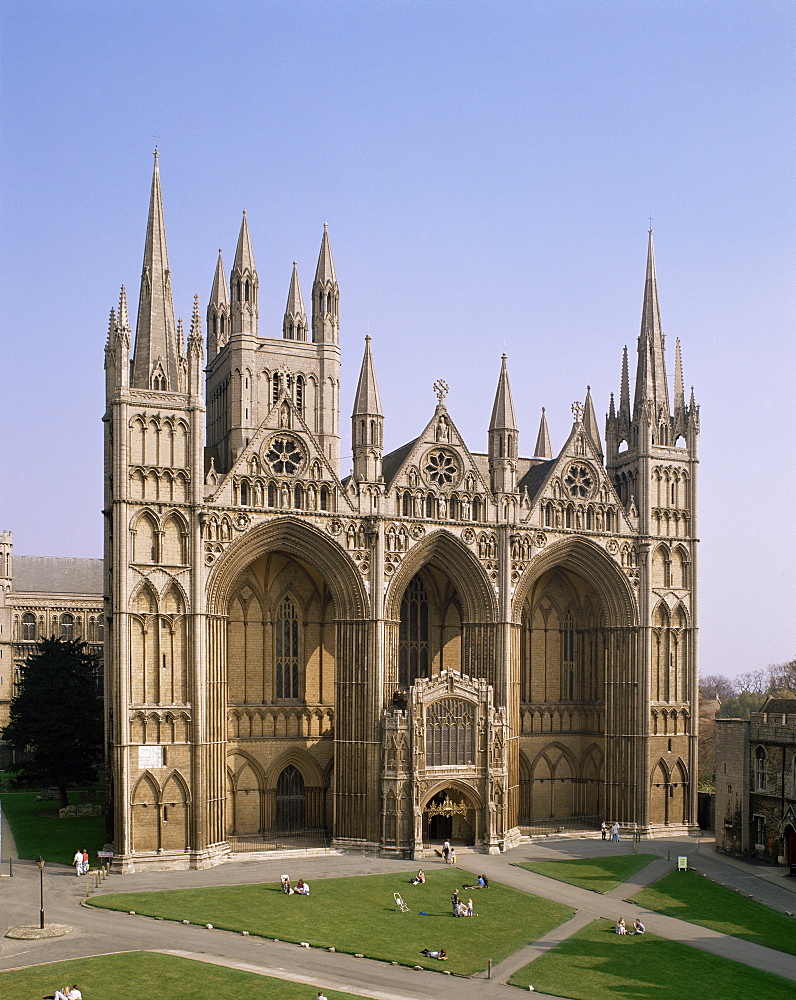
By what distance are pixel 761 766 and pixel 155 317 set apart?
1562 inches

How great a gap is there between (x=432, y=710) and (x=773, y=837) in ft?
61.2

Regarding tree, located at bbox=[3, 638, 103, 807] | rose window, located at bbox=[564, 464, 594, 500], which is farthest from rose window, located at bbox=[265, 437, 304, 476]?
tree, located at bbox=[3, 638, 103, 807]

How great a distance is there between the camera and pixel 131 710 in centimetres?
5134

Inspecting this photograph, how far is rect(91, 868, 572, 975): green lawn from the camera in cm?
3962

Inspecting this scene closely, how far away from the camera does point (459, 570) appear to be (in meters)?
59.9

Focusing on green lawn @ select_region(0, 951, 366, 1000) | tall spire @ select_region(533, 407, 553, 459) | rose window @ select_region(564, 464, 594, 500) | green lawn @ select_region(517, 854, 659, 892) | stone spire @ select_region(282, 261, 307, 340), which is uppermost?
stone spire @ select_region(282, 261, 307, 340)

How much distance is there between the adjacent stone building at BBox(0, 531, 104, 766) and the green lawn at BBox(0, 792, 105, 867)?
84.8 feet

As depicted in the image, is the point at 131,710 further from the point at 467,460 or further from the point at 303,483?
the point at 467,460

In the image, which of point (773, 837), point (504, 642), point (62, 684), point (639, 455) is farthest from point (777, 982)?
point (62, 684)

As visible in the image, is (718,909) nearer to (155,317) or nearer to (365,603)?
(365,603)

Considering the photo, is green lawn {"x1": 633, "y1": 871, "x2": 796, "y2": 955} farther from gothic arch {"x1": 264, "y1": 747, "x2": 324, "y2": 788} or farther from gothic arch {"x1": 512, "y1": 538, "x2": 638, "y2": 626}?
gothic arch {"x1": 264, "y1": 747, "x2": 324, "y2": 788}

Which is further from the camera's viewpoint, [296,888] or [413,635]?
[413,635]

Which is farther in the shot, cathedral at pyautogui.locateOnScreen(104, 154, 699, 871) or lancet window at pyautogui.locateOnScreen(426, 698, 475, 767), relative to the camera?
lancet window at pyautogui.locateOnScreen(426, 698, 475, 767)

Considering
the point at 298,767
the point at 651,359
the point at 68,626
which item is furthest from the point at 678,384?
the point at 68,626
